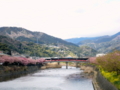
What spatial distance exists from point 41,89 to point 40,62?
4355 inches

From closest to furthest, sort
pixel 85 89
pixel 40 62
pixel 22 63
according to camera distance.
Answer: pixel 85 89, pixel 22 63, pixel 40 62

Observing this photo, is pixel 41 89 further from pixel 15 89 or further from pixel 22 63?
pixel 22 63

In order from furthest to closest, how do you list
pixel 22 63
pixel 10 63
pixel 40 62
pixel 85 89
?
pixel 40 62
pixel 22 63
pixel 10 63
pixel 85 89

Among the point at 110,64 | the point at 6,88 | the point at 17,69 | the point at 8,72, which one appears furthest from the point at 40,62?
the point at 110,64

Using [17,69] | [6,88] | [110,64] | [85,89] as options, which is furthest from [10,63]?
[110,64]

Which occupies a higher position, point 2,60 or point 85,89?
point 2,60

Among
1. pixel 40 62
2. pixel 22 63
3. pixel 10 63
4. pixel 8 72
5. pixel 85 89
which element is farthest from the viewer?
pixel 40 62

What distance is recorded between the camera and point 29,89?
5128cm

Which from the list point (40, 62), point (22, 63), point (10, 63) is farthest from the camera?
point (40, 62)

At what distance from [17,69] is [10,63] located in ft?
15.5

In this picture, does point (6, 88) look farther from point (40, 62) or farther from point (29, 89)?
point (40, 62)

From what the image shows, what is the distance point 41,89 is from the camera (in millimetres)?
51125

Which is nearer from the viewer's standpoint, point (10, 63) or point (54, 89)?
point (54, 89)

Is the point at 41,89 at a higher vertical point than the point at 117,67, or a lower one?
lower
